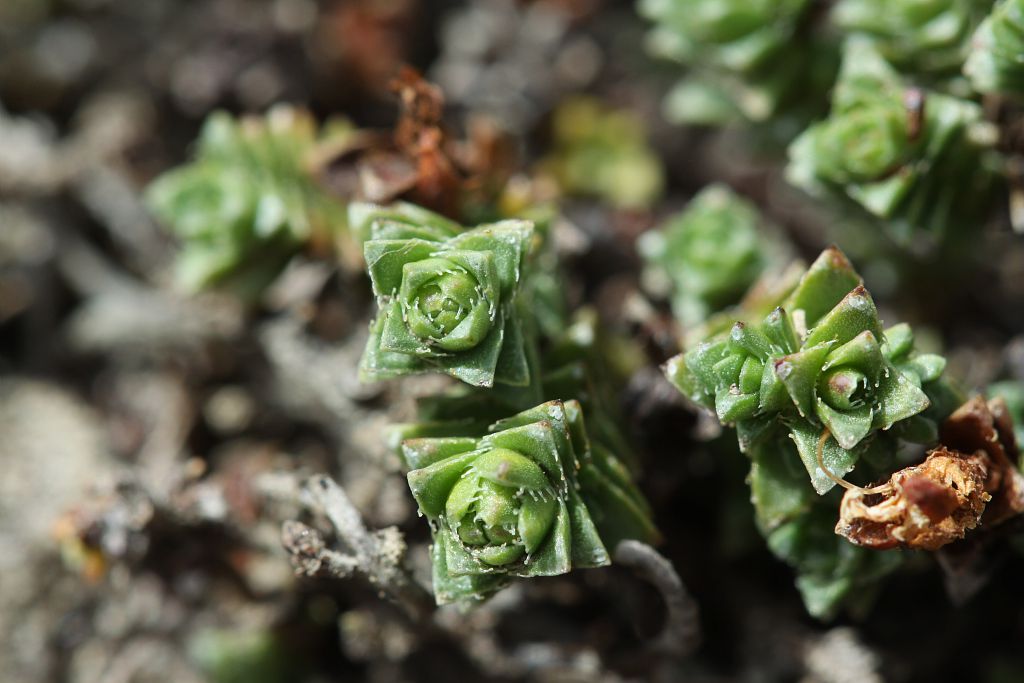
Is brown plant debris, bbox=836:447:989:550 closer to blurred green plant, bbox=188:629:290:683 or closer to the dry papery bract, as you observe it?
the dry papery bract

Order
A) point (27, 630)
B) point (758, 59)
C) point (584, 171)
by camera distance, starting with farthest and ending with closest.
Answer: point (584, 171) < point (27, 630) < point (758, 59)

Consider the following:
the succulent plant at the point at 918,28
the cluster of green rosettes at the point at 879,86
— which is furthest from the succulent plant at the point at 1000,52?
the succulent plant at the point at 918,28

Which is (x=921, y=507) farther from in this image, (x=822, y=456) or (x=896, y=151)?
(x=896, y=151)

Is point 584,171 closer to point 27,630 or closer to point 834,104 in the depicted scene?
point 834,104

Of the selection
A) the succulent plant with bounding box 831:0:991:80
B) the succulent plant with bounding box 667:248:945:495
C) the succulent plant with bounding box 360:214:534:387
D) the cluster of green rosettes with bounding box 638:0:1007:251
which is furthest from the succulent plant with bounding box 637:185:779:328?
the succulent plant with bounding box 360:214:534:387

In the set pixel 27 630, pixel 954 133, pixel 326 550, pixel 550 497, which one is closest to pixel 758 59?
pixel 954 133

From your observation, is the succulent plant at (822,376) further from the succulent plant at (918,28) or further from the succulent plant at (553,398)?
the succulent plant at (918,28)

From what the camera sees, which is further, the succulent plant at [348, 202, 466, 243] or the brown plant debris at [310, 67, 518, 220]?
the brown plant debris at [310, 67, 518, 220]

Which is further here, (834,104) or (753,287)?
(753,287)
